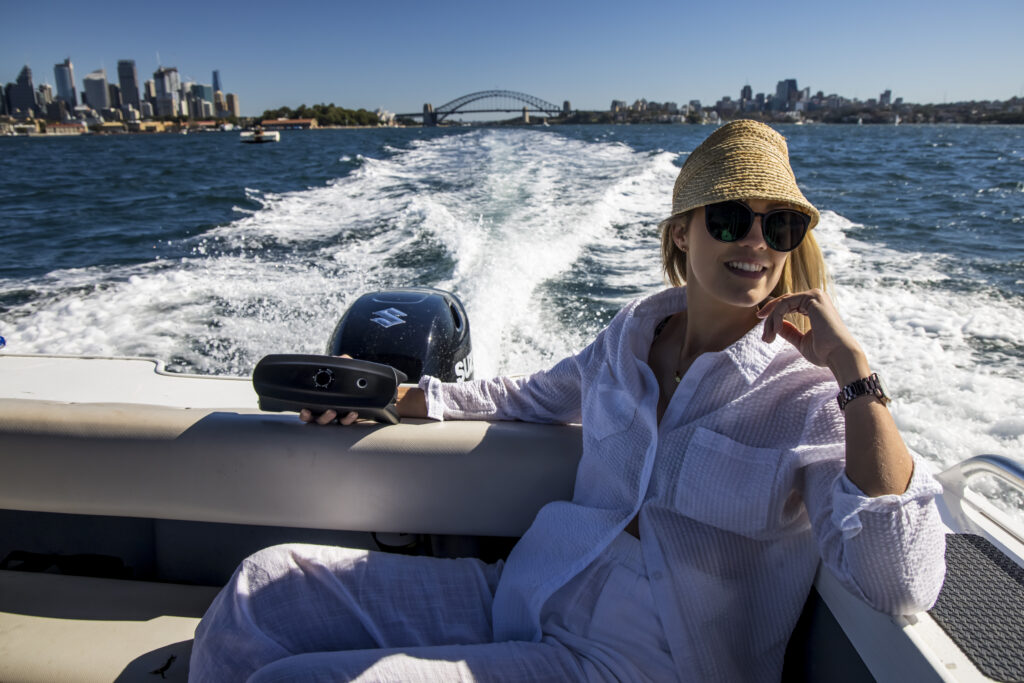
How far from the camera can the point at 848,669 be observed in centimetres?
91

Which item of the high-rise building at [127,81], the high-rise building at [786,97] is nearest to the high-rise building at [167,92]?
the high-rise building at [127,81]

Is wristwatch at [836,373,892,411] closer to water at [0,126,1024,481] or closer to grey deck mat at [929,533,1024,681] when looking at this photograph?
grey deck mat at [929,533,1024,681]

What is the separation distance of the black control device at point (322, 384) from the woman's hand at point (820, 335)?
700mm

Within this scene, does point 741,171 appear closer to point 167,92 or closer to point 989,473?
point 989,473

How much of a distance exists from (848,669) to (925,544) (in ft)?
0.72

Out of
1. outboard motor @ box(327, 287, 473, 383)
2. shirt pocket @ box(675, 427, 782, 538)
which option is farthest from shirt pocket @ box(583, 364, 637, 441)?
outboard motor @ box(327, 287, 473, 383)

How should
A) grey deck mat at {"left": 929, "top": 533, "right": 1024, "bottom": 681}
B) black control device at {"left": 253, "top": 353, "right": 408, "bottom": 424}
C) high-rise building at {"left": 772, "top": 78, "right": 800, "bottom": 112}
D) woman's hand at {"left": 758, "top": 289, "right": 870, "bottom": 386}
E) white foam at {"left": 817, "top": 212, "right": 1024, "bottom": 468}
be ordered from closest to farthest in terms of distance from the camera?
grey deck mat at {"left": 929, "top": 533, "right": 1024, "bottom": 681}, woman's hand at {"left": 758, "top": 289, "right": 870, "bottom": 386}, black control device at {"left": 253, "top": 353, "right": 408, "bottom": 424}, white foam at {"left": 817, "top": 212, "right": 1024, "bottom": 468}, high-rise building at {"left": 772, "top": 78, "right": 800, "bottom": 112}

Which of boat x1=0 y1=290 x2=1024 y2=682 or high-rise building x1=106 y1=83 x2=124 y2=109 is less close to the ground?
high-rise building x1=106 y1=83 x2=124 y2=109

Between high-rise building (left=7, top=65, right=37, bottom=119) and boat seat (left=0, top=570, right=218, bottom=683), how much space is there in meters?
97.0

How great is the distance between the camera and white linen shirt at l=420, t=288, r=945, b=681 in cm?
92

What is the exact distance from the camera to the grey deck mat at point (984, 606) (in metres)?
0.77

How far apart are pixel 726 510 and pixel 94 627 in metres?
1.20

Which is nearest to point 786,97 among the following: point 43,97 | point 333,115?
point 333,115

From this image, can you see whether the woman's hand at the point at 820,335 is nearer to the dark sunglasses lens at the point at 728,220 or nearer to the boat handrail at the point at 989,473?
the dark sunglasses lens at the point at 728,220
